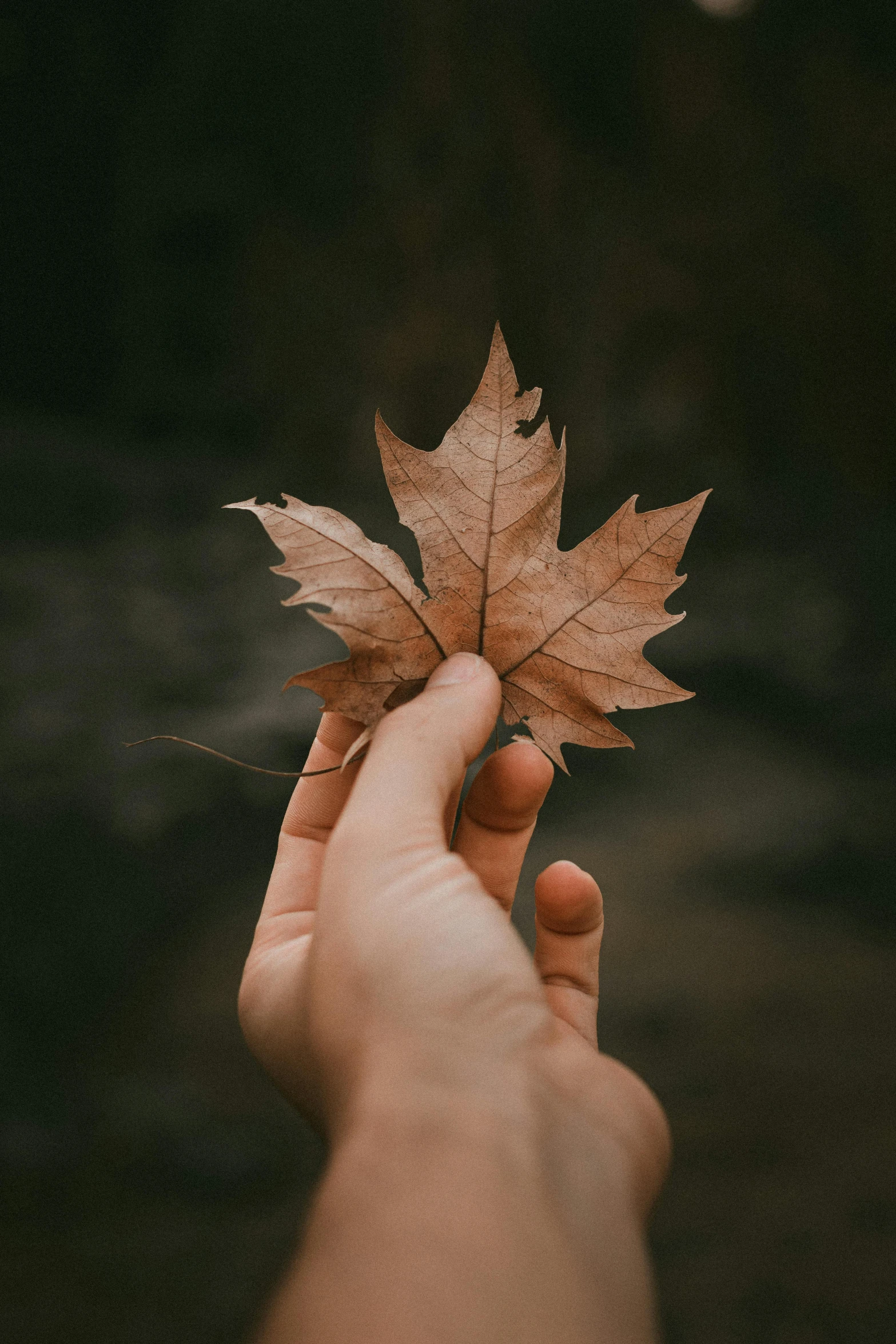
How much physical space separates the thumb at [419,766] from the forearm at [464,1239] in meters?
0.15

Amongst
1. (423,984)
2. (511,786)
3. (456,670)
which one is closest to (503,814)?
(511,786)

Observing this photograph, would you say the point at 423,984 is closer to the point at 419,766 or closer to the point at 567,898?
the point at 419,766

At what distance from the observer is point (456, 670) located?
626mm

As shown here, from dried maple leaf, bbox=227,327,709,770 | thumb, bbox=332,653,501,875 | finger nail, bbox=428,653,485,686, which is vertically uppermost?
dried maple leaf, bbox=227,327,709,770

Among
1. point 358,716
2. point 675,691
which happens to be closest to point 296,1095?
point 358,716

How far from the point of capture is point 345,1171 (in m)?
0.41

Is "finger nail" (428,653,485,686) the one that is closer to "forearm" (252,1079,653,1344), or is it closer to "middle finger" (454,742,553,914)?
"middle finger" (454,742,553,914)

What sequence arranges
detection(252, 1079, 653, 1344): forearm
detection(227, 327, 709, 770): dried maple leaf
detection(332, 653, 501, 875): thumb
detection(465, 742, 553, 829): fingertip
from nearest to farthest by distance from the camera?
detection(252, 1079, 653, 1344): forearm → detection(332, 653, 501, 875): thumb → detection(227, 327, 709, 770): dried maple leaf → detection(465, 742, 553, 829): fingertip

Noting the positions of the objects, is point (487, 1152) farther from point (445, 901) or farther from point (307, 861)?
point (307, 861)

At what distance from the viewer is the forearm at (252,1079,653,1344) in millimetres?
353

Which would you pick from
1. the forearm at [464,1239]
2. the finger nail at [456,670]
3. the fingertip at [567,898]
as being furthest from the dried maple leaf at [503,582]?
the forearm at [464,1239]

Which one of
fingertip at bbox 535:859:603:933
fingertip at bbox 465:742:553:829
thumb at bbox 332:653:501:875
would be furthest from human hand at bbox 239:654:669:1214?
fingertip at bbox 535:859:603:933

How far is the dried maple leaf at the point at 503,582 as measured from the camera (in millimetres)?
605

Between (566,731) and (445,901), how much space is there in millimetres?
248
